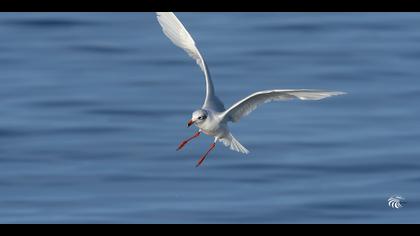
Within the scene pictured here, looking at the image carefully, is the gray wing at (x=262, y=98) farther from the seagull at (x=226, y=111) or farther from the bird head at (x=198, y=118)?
the bird head at (x=198, y=118)

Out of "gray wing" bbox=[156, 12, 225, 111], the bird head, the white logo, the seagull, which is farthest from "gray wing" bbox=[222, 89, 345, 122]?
the white logo

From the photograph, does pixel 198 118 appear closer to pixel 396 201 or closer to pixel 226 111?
pixel 226 111

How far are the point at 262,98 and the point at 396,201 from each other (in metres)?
3.73

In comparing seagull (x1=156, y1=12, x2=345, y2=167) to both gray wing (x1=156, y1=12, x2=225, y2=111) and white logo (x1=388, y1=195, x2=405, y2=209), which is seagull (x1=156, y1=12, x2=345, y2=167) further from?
white logo (x1=388, y1=195, x2=405, y2=209)

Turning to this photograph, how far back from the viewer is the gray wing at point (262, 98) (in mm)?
9789

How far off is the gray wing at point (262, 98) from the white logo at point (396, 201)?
355cm

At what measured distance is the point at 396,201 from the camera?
44.2 ft

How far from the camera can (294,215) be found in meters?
13.4

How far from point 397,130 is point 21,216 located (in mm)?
5136

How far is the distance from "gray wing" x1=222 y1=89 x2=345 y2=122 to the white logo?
11.7ft

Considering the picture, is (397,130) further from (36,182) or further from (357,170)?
(36,182)

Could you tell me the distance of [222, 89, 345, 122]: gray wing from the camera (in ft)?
32.1

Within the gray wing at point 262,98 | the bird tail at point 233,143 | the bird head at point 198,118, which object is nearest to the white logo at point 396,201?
the bird tail at point 233,143
